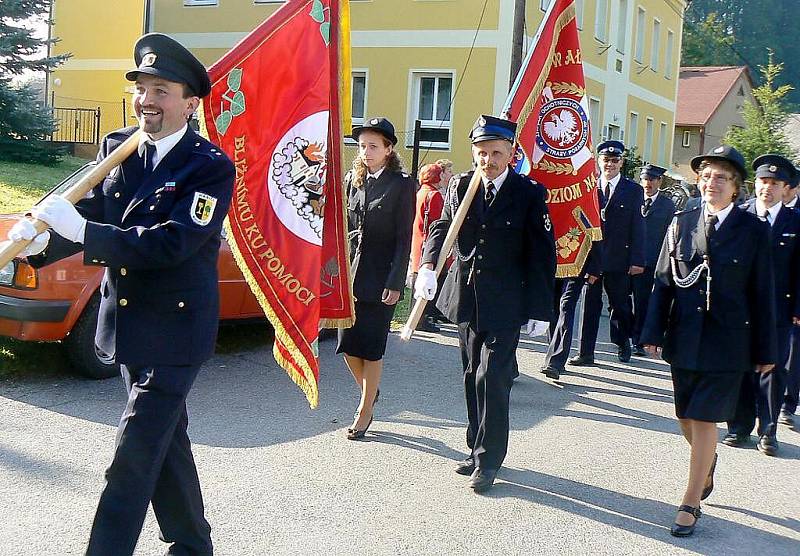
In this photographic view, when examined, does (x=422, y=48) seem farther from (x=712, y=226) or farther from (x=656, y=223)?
(x=712, y=226)

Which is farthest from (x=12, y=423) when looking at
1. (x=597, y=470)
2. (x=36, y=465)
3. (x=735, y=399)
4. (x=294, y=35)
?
(x=735, y=399)

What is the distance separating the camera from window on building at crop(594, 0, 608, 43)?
27045 millimetres

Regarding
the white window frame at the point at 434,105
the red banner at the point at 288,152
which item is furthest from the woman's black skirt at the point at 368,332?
the white window frame at the point at 434,105

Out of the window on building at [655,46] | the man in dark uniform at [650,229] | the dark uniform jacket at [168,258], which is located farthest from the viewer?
the window on building at [655,46]

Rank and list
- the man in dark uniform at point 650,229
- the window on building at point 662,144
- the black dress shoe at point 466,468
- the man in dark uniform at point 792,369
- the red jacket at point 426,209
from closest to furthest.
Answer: the black dress shoe at point 466,468 < the man in dark uniform at point 792,369 < the red jacket at point 426,209 < the man in dark uniform at point 650,229 < the window on building at point 662,144

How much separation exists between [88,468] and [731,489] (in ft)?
13.0

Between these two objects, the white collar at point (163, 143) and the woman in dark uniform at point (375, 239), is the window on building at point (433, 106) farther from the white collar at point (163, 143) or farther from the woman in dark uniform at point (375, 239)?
the white collar at point (163, 143)

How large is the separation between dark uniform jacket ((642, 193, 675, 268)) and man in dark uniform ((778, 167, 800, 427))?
3219mm

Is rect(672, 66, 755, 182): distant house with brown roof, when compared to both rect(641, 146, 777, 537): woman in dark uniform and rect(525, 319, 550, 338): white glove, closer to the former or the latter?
rect(525, 319, 550, 338): white glove

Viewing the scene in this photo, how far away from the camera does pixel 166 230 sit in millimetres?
3311

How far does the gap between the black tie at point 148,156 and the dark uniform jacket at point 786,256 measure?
487cm

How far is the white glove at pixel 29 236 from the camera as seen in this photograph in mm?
3197

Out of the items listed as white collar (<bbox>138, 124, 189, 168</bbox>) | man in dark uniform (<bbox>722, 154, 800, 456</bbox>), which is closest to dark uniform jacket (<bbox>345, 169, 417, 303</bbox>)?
white collar (<bbox>138, 124, 189, 168</bbox>)

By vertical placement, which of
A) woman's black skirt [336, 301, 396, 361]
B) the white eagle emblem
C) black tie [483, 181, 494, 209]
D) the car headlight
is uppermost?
the white eagle emblem
